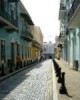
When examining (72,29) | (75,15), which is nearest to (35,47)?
(72,29)

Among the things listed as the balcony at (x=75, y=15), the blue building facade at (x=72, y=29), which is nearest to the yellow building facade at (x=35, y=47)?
the blue building facade at (x=72, y=29)

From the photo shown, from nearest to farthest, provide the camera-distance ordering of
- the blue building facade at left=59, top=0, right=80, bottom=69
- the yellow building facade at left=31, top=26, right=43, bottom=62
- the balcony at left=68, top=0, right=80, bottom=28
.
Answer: the balcony at left=68, top=0, right=80, bottom=28 → the blue building facade at left=59, top=0, right=80, bottom=69 → the yellow building facade at left=31, top=26, right=43, bottom=62

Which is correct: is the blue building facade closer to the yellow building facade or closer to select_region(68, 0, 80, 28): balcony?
select_region(68, 0, 80, 28): balcony

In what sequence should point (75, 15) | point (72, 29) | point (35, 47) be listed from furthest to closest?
point (35, 47) < point (72, 29) < point (75, 15)

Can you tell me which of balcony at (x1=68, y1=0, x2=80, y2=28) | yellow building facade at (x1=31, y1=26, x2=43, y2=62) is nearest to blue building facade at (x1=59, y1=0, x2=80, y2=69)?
balcony at (x1=68, y1=0, x2=80, y2=28)

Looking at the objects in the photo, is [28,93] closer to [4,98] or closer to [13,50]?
[4,98]

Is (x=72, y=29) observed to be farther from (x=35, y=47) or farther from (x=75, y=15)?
(x=35, y=47)

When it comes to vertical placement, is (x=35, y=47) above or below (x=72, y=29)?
below

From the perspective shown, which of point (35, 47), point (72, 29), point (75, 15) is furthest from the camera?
point (35, 47)

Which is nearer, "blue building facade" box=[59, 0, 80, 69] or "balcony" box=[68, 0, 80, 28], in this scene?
"balcony" box=[68, 0, 80, 28]

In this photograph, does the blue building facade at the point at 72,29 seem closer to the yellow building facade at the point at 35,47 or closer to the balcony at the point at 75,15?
the balcony at the point at 75,15

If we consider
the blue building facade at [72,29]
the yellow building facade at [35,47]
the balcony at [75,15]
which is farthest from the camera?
the yellow building facade at [35,47]

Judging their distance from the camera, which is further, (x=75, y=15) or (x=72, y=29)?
(x=72, y=29)

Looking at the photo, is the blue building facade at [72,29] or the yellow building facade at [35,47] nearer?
the blue building facade at [72,29]
